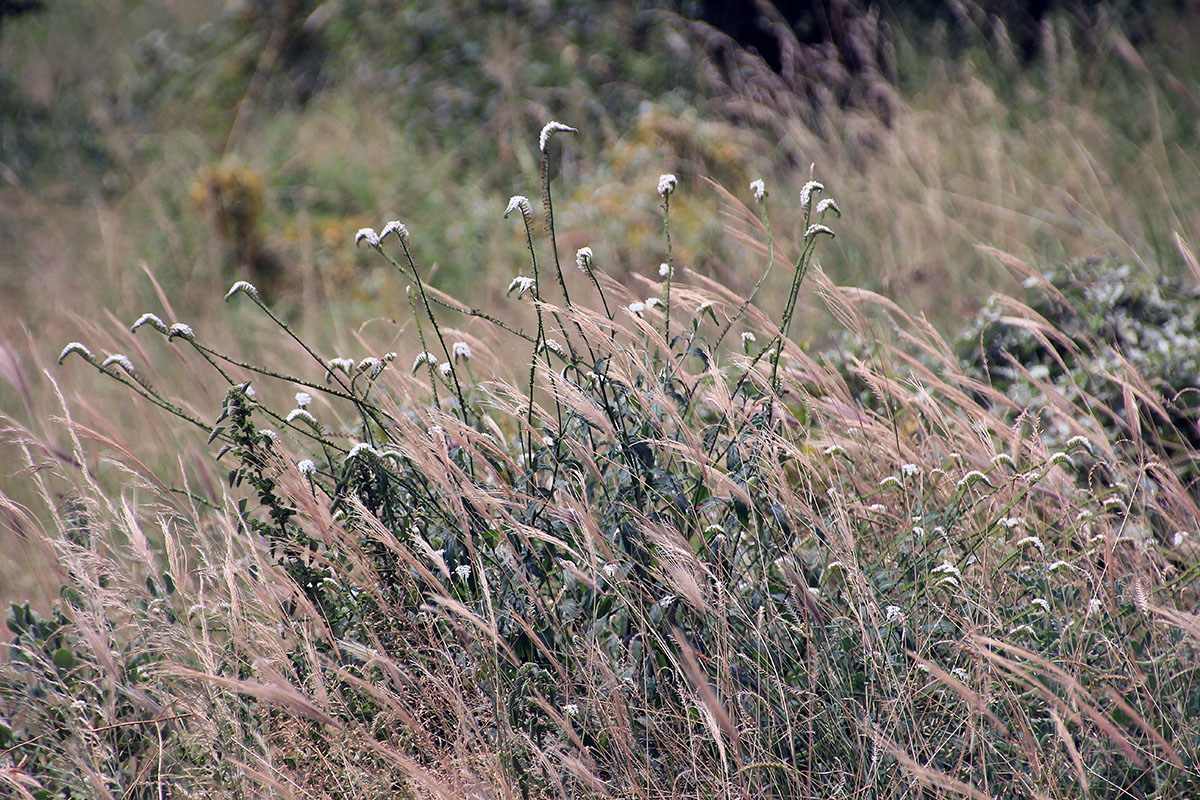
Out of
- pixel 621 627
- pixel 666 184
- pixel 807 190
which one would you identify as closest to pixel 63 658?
pixel 621 627

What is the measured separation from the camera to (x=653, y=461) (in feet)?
5.80

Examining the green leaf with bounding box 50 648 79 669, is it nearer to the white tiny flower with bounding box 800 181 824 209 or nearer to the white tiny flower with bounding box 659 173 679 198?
the white tiny flower with bounding box 659 173 679 198

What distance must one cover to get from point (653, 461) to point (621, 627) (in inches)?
13.0

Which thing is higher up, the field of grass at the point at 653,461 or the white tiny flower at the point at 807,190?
the white tiny flower at the point at 807,190

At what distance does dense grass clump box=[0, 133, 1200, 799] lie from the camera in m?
1.54

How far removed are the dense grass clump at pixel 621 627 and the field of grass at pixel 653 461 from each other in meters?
0.02

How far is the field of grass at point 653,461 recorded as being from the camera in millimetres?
1589

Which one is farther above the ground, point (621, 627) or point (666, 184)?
point (666, 184)

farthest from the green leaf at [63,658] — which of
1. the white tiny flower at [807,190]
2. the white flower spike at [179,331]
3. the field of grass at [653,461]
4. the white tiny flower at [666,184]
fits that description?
the white tiny flower at [807,190]

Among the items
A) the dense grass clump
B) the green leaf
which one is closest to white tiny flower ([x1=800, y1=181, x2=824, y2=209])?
the dense grass clump

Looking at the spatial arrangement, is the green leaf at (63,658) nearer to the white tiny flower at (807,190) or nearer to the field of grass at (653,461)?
the field of grass at (653,461)

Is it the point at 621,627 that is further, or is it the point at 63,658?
the point at 63,658

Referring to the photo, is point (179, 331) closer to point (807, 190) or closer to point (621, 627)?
point (621, 627)

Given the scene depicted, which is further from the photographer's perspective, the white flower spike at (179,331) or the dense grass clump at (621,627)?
the white flower spike at (179,331)
